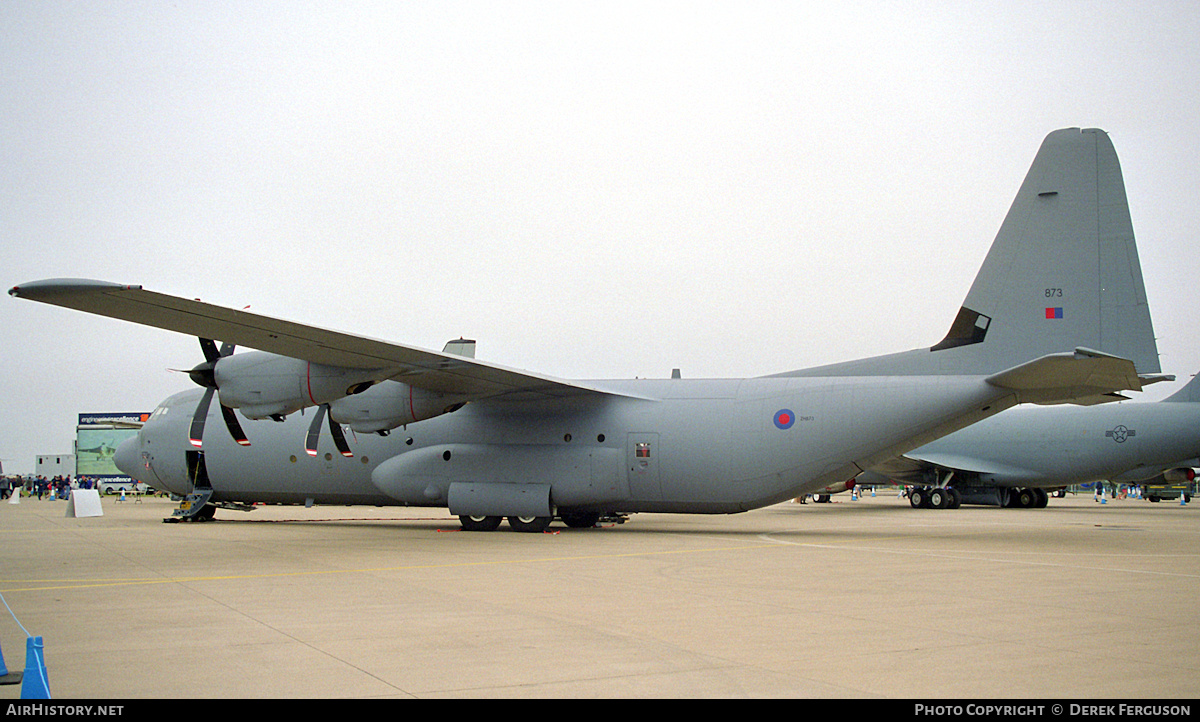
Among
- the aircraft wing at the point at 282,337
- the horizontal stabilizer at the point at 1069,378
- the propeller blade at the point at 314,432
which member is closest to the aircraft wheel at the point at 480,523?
the aircraft wing at the point at 282,337

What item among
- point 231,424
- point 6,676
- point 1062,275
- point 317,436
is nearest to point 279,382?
point 231,424

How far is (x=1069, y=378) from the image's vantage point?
14.1 m

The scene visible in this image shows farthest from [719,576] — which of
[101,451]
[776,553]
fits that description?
[101,451]

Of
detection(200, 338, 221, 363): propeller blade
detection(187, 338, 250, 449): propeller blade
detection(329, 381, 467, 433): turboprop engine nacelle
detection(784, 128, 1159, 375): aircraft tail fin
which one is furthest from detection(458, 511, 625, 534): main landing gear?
detection(784, 128, 1159, 375): aircraft tail fin

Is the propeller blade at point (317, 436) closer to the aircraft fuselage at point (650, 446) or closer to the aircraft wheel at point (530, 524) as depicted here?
the aircraft fuselage at point (650, 446)

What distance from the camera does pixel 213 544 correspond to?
49.4ft

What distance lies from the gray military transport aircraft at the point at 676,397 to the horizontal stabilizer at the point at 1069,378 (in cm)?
5

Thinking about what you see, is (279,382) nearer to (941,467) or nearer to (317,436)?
(317,436)

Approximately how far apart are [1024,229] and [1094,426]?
19.7 metres

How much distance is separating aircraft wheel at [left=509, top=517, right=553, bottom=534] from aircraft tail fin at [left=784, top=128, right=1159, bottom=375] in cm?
807

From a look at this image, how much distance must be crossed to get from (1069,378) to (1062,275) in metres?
1.98

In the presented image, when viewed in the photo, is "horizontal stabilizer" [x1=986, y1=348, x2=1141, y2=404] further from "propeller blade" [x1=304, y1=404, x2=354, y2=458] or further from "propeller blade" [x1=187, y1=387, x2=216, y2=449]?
"propeller blade" [x1=187, y1=387, x2=216, y2=449]

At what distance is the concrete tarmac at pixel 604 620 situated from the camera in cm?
523

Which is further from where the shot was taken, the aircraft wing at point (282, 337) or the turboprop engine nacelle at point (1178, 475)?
the turboprop engine nacelle at point (1178, 475)
